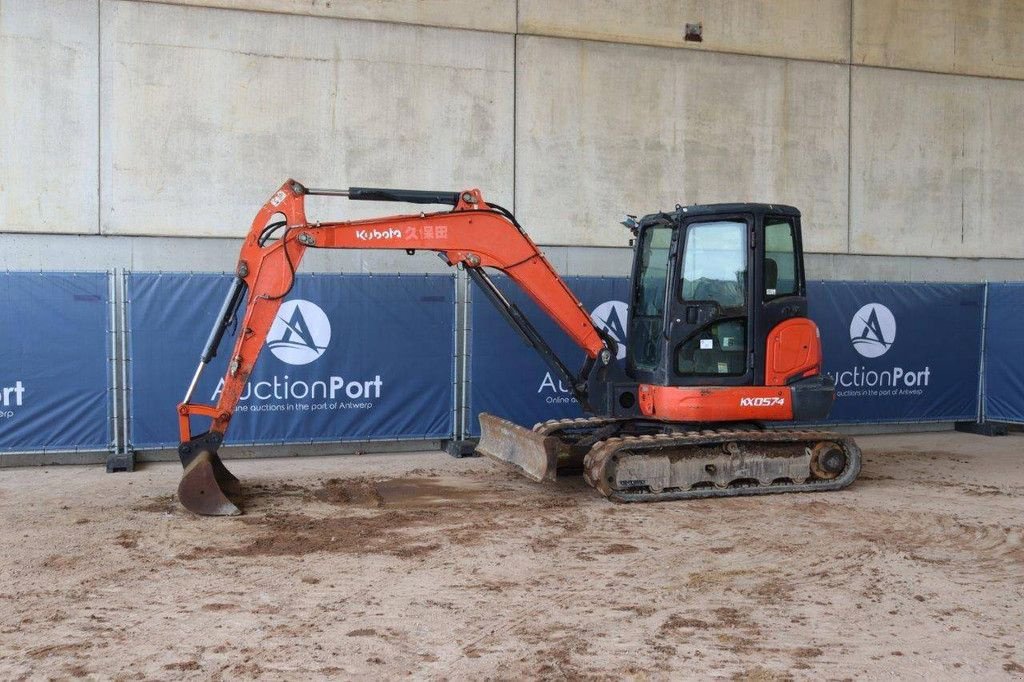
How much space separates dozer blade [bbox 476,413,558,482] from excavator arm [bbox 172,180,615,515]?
2.51 feet

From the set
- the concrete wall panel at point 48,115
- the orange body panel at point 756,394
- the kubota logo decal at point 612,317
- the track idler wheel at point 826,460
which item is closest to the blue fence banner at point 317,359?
the concrete wall panel at point 48,115

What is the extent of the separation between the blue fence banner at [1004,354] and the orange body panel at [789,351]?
5.68 metres

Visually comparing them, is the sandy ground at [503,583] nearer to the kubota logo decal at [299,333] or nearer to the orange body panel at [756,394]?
the orange body panel at [756,394]

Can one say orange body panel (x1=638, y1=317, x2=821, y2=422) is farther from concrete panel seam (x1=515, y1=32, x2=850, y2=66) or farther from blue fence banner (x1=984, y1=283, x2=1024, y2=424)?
blue fence banner (x1=984, y1=283, x2=1024, y2=424)

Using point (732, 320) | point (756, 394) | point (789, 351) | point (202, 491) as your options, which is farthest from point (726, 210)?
point (202, 491)

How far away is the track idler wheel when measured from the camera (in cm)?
905

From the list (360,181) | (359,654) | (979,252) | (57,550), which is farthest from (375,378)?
(979,252)

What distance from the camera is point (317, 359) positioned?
10672 mm

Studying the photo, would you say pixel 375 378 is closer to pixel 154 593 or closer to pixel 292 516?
pixel 292 516

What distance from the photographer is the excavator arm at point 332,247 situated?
786cm

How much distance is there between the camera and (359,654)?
4961 mm

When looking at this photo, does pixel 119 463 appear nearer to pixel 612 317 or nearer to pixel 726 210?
pixel 612 317

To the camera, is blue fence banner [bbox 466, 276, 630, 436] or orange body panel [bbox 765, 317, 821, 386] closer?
orange body panel [bbox 765, 317, 821, 386]

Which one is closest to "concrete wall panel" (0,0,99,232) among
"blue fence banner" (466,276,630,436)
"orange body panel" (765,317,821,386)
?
"blue fence banner" (466,276,630,436)
